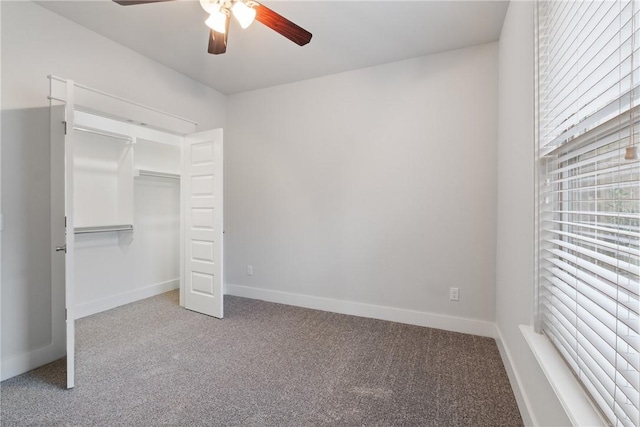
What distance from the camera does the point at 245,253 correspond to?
3.96 m

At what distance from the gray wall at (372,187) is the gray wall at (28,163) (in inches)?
74.8

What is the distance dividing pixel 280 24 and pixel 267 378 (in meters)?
2.41

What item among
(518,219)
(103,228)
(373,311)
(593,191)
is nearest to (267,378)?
(373,311)

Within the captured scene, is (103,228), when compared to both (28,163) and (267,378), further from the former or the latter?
(267,378)

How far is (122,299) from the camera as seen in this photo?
3.51 m

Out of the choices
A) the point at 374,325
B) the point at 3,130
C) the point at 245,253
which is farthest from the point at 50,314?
the point at 374,325

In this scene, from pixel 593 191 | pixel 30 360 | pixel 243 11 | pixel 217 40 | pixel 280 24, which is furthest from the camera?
pixel 30 360

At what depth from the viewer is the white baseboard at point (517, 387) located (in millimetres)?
1532

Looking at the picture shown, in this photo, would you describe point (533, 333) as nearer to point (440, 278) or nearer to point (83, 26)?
point (440, 278)

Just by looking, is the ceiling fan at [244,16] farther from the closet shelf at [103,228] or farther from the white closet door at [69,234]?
the closet shelf at [103,228]

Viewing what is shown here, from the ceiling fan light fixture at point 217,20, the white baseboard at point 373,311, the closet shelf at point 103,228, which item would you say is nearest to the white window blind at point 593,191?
the white baseboard at point 373,311

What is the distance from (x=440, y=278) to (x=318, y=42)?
261cm

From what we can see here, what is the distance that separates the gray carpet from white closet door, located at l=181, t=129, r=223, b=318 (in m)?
0.40

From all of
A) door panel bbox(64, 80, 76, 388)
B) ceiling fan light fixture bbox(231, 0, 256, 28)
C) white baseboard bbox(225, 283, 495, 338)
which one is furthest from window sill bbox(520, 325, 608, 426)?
door panel bbox(64, 80, 76, 388)
